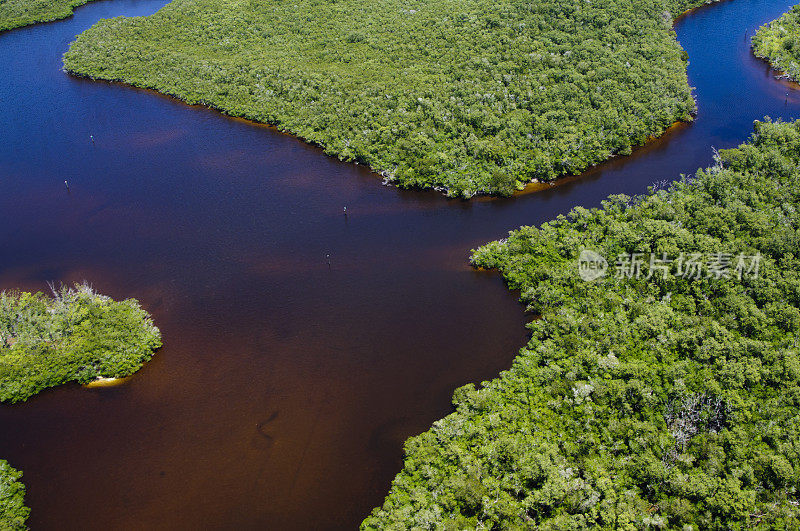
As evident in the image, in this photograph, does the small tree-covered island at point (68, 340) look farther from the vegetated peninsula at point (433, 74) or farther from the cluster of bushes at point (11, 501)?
the vegetated peninsula at point (433, 74)

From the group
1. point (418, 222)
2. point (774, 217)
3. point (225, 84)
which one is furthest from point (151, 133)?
point (774, 217)

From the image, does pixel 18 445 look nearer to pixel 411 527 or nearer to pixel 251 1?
pixel 411 527

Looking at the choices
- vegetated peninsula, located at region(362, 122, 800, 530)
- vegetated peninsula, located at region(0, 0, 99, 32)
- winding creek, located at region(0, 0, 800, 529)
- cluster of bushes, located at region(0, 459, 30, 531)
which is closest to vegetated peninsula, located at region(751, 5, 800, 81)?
winding creek, located at region(0, 0, 800, 529)

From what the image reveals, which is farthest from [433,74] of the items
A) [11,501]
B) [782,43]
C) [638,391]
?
[11,501]

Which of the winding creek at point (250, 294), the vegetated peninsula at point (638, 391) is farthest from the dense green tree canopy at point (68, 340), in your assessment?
the vegetated peninsula at point (638, 391)

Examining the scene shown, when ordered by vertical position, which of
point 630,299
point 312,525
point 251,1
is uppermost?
point 251,1

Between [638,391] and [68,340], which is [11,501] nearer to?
[68,340]

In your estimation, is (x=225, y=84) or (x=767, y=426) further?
(x=225, y=84)
